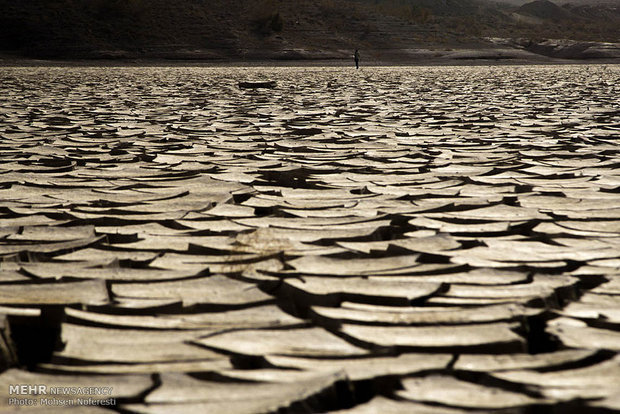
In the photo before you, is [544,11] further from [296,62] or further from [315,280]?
[315,280]

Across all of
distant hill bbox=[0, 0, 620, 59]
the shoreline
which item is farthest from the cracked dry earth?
distant hill bbox=[0, 0, 620, 59]

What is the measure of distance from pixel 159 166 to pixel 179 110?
8.01ft

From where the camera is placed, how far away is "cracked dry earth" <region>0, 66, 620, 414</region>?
0.74 m

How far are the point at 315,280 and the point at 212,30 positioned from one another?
24.0 meters

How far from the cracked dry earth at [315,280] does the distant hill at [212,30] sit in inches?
794

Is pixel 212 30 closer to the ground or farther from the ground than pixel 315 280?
farther from the ground

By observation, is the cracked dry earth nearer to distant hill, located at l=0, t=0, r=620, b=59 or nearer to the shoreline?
the shoreline

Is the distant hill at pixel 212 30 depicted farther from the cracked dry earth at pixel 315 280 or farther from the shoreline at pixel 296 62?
the cracked dry earth at pixel 315 280

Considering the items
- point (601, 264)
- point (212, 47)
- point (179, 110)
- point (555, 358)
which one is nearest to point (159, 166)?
point (601, 264)

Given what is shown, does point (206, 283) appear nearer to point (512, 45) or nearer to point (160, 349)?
point (160, 349)

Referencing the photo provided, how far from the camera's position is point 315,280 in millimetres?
1060

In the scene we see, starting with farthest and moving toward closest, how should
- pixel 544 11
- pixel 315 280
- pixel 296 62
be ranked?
pixel 544 11 < pixel 296 62 < pixel 315 280

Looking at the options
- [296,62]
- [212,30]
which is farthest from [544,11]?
[296,62]

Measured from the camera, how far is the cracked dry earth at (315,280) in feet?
2.43
